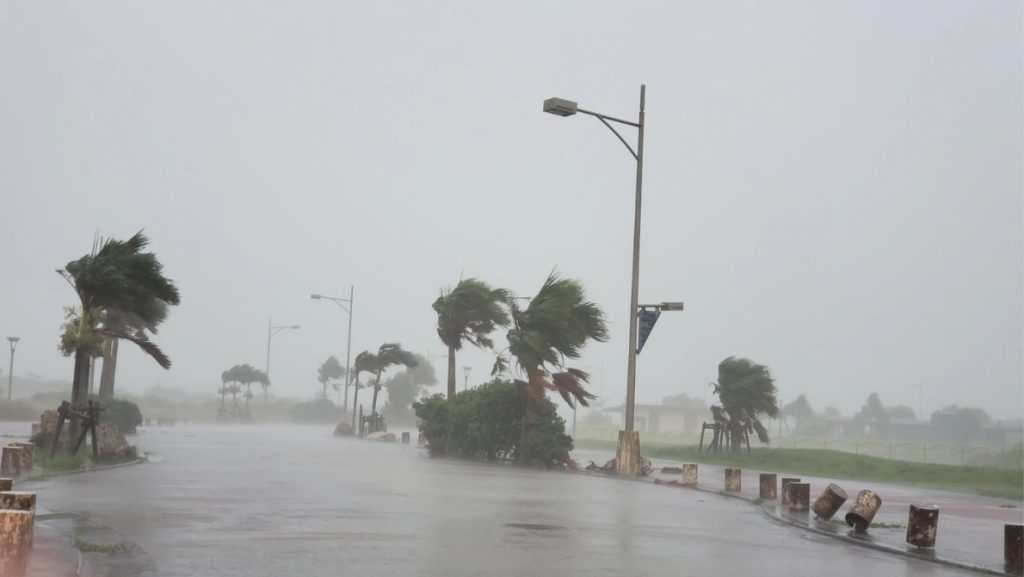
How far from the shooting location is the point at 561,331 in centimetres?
3173

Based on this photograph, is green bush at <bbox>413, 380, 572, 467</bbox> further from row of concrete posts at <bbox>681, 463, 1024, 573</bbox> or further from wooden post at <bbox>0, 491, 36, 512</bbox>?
wooden post at <bbox>0, 491, 36, 512</bbox>

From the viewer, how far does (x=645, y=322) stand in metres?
27.5

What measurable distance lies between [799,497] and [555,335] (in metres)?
14.3

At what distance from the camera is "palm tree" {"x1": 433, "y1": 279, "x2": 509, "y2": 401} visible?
42062 millimetres

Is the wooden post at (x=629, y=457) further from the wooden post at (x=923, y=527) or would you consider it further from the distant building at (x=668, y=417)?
the distant building at (x=668, y=417)

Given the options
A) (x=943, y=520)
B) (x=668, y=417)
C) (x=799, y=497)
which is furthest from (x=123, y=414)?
(x=668, y=417)

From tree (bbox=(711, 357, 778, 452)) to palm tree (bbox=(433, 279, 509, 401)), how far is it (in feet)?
35.4

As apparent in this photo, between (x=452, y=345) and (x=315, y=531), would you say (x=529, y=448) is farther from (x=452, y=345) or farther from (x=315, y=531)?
(x=315, y=531)

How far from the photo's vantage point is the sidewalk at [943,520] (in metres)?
13.0

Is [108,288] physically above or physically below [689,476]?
above

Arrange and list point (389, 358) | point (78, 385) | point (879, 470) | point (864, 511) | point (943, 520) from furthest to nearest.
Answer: point (389, 358) < point (879, 470) < point (78, 385) < point (943, 520) < point (864, 511)

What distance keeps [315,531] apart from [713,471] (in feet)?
81.0

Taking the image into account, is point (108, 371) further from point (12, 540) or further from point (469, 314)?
point (12, 540)

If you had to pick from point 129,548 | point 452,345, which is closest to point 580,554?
point 129,548
